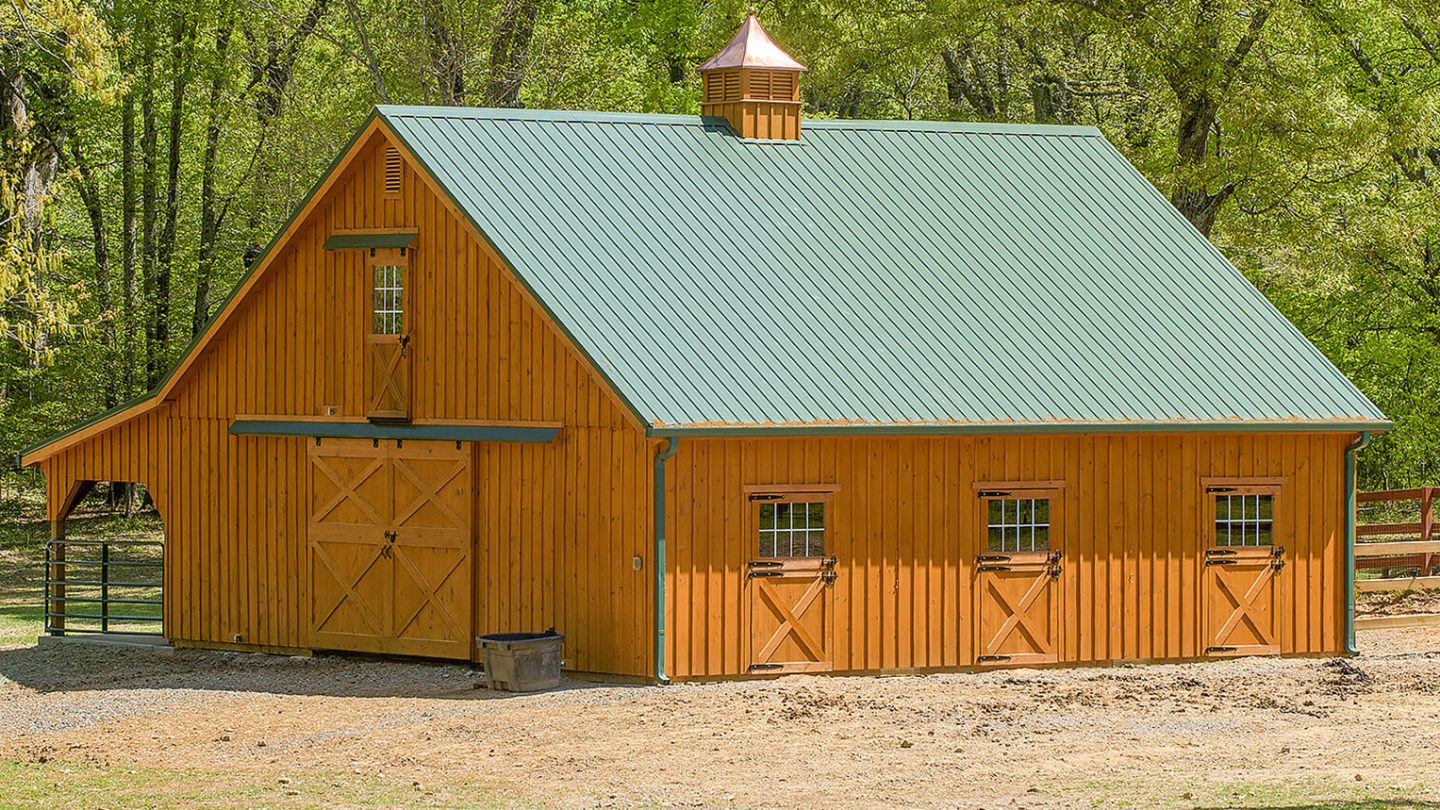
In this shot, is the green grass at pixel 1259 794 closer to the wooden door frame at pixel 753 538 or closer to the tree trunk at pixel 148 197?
the wooden door frame at pixel 753 538

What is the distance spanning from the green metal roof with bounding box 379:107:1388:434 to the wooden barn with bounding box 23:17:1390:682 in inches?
1.7

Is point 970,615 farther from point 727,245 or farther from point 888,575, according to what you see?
point 727,245

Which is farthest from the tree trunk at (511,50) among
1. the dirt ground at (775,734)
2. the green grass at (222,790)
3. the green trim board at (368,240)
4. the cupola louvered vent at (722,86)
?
the green grass at (222,790)

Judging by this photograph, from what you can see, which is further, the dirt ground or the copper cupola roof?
the copper cupola roof

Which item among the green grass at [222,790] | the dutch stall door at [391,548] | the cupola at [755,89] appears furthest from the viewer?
the cupola at [755,89]

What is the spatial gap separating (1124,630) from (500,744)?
720cm

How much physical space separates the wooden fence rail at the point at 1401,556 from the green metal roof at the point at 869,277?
2.39 m

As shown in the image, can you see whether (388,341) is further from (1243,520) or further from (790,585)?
(1243,520)

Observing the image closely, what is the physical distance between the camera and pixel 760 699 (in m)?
16.7

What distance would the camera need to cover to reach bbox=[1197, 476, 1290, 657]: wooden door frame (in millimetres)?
19469

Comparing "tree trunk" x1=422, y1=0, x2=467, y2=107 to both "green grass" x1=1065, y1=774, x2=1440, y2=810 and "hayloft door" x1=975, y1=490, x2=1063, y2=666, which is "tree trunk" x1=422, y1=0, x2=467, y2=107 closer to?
"hayloft door" x1=975, y1=490, x2=1063, y2=666

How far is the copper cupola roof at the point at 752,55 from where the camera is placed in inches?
855

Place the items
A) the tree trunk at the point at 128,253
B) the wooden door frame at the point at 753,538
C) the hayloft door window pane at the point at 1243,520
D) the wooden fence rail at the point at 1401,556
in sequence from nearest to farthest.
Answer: the wooden door frame at the point at 753,538, the hayloft door window pane at the point at 1243,520, the wooden fence rail at the point at 1401,556, the tree trunk at the point at 128,253

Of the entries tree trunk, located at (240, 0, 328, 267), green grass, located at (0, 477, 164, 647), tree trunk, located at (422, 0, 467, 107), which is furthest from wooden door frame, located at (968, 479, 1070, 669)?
tree trunk, located at (240, 0, 328, 267)
